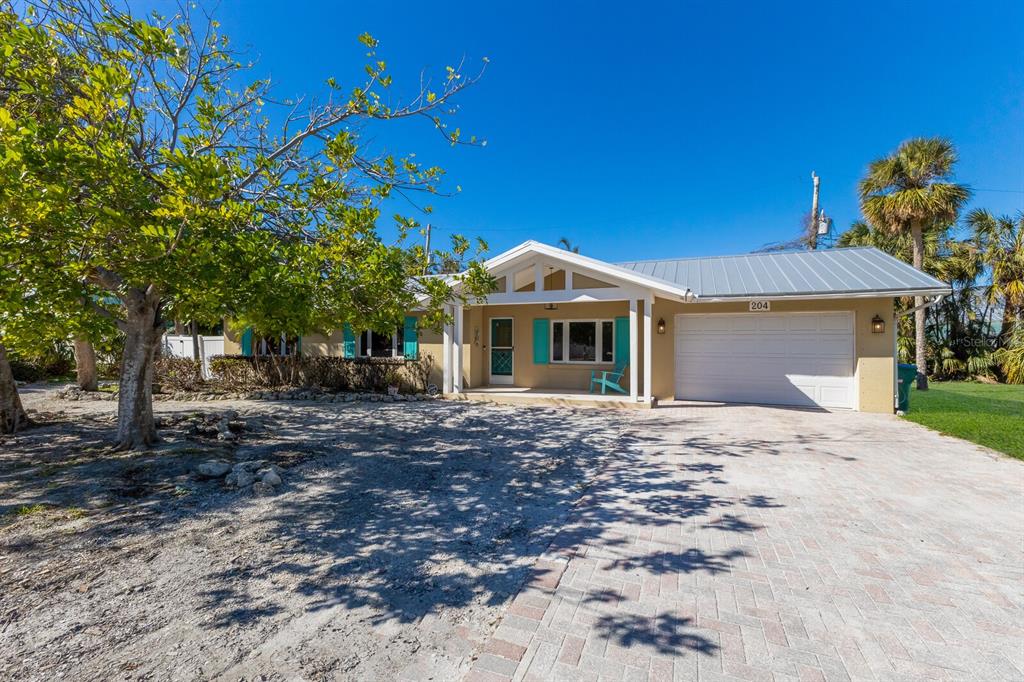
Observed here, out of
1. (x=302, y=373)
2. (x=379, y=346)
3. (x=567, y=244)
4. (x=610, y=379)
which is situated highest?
(x=567, y=244)

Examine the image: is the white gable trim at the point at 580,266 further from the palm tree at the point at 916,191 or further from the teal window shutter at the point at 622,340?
the palm tree at the point at 916,191

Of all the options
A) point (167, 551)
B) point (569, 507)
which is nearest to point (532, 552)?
point (569, 507)

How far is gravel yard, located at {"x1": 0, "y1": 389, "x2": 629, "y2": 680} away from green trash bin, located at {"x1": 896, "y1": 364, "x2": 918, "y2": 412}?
25.0 ft

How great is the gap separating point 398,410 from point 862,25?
13.9 m

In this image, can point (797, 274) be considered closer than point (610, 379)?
Yes

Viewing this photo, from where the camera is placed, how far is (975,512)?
4.14 m

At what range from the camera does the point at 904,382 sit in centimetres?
955

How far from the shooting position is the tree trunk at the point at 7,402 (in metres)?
6.71

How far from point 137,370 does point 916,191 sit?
2019 centimetres

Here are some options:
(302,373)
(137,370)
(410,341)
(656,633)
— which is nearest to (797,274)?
(410,341)

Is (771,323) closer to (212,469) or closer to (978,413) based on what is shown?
(978,413)

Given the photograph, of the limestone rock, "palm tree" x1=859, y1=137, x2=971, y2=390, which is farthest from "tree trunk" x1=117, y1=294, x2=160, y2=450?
"palm tree" x1=859, y1=137, x2=971, y2=390

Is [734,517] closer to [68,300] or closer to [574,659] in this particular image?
[574,659]

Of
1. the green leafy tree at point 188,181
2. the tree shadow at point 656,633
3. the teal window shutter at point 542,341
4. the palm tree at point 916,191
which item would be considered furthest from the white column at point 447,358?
the palm tree at point 916,191
